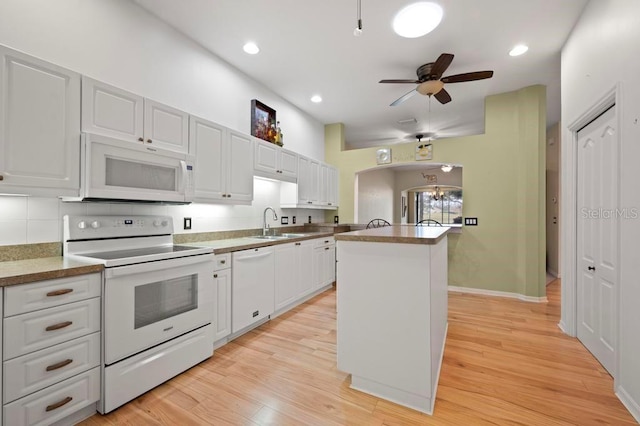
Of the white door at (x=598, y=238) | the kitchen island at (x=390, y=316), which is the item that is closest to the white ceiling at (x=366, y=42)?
the white door at (x=598, y=238)

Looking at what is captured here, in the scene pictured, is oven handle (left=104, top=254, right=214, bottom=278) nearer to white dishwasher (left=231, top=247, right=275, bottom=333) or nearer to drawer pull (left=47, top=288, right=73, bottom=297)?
drawer pull (left=47, top=288, right=73, bottom=297)

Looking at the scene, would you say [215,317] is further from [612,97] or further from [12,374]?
[612,97]

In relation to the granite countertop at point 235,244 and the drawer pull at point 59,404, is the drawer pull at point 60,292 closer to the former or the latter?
the drawer pull at point 59,404

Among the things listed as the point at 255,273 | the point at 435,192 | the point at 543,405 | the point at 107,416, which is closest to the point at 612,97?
the point at 543,405

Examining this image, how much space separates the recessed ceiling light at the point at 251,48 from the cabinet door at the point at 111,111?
4.53ft

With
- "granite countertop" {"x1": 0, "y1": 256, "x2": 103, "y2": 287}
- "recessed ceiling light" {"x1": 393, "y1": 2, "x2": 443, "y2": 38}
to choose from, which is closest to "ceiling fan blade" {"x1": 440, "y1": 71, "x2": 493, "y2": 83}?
"recessed ceiling light" {"x1": 393, "y1": 2, "x2": 443, "y2": 38}

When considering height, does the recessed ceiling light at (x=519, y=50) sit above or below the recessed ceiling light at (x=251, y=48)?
above

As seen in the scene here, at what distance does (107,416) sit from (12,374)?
577 mm

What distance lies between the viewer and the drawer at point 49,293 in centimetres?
137

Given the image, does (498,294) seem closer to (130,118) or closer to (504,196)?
(504,196)

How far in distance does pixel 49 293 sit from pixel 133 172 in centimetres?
96

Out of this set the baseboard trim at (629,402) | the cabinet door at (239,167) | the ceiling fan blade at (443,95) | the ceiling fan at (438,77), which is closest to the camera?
the baseboard trim at (629,402)

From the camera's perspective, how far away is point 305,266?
12.4 feet

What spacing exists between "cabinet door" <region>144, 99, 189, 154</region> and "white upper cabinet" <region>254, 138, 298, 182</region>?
96cm
